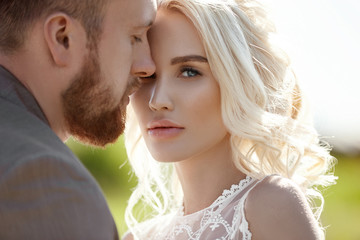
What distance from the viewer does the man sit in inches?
89.5

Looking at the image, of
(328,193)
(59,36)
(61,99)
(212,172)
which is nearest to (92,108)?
(61,99)

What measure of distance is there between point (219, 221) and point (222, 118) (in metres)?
0.61

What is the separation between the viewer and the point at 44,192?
229cm

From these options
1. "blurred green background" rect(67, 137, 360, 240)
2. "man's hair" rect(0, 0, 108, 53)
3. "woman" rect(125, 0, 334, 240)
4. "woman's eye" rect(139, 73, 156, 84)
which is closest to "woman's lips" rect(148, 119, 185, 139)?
"woman" rect(125, 0, 334, 240)

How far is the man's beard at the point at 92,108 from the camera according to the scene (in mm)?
2980

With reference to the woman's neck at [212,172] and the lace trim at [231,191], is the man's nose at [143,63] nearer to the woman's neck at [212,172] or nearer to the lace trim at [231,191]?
the woman's neck at [212,172]

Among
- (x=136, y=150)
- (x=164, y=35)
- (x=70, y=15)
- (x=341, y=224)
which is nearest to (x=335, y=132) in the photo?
(x=341, y=224)

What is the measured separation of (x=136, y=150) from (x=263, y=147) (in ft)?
3.83

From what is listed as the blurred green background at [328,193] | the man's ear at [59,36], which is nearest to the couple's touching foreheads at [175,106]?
the man's ear at [59,36]

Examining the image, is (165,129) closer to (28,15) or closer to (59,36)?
(59,36)

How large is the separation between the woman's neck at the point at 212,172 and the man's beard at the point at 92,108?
2.24 ft

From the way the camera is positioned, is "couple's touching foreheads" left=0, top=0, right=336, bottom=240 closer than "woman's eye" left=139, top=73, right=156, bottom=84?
Yes

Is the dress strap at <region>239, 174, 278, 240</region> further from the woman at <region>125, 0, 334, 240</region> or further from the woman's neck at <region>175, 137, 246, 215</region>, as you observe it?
the woman's neck at <region>175, 137, 246, 215</region>

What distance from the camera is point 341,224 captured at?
11.3 m
